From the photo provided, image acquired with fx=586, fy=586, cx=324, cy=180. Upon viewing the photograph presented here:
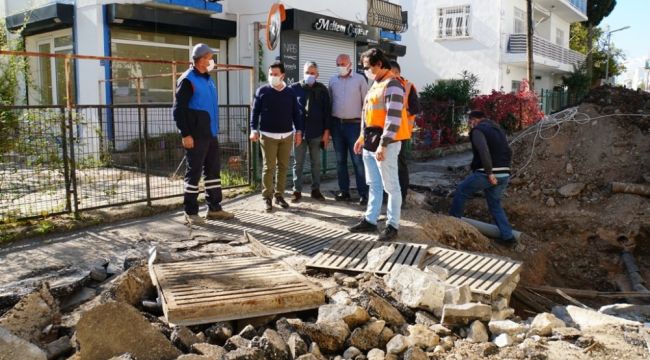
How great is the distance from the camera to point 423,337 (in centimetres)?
395

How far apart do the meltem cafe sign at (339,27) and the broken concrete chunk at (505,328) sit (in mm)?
12848

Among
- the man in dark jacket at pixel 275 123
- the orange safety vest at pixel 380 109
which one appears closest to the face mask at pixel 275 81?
the man in dark jacket at pixel 275 123

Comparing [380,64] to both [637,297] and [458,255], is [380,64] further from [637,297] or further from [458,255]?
[637,297]

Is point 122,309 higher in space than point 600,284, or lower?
higher

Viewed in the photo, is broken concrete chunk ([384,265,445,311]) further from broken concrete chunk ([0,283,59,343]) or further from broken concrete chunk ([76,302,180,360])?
A: broken concrete chunk ([0,283,59,343])

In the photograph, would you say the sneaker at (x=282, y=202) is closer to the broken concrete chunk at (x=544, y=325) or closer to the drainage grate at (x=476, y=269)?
the drainage grate at (x=476, y=269)

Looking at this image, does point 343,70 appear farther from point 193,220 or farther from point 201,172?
point 193,220

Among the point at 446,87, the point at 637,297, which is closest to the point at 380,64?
the point at 637,297

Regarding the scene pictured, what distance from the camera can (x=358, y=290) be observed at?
4.85 metres

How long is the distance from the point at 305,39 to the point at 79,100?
611 centimetres

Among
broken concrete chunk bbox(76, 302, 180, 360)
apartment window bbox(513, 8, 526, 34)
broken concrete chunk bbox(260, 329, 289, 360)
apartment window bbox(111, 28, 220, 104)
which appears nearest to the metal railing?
broken concrete chunk bbox(76, 302, 180, 360)

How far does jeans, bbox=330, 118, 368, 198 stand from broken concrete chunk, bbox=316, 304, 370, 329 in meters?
3.99

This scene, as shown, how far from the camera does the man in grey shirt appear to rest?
26.0ft

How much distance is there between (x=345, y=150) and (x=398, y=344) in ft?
15.7
